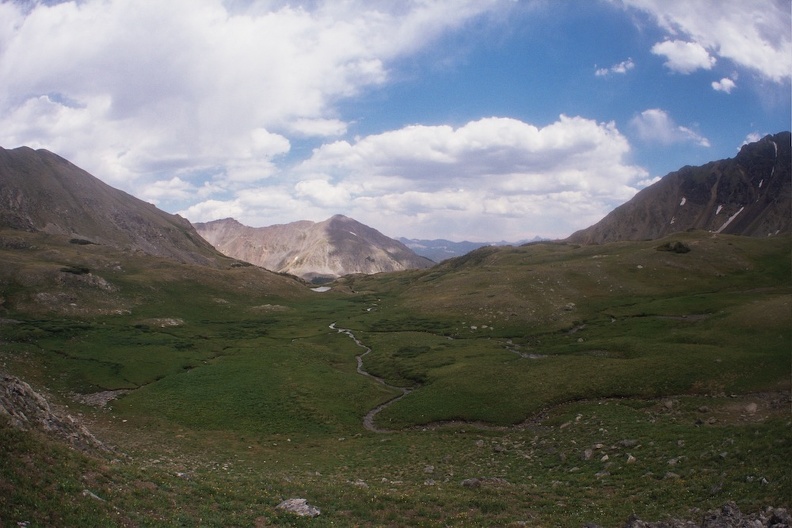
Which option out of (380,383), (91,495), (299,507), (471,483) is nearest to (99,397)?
(380,383)

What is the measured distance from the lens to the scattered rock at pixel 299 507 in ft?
71.5

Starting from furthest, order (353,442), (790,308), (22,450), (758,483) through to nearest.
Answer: (790,308) < (353,442) < (758,483) < (22,450)

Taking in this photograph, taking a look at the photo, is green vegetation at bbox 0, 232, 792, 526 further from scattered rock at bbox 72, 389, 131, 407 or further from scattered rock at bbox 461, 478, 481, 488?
scattered rock at bbox 72, 389, 131, 407

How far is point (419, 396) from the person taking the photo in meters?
53.3

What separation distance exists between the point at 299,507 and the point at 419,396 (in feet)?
105

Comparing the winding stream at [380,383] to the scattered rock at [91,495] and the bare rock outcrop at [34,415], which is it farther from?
the scattered rock at [91,495]

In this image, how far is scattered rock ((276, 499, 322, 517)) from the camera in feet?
71.5

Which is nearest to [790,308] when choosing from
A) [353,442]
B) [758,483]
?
[758,483]

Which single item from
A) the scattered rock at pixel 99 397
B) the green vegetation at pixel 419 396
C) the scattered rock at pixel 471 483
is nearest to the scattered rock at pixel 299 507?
the green vegetation at pixel 419 396

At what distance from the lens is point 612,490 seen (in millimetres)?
25484

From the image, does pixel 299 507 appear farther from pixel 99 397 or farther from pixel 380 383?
pixel 380 383

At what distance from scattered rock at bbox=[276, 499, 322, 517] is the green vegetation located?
592 mm

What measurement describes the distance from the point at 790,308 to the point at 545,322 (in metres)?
37.3

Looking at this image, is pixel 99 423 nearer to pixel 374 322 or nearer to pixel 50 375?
pixel 50 375
